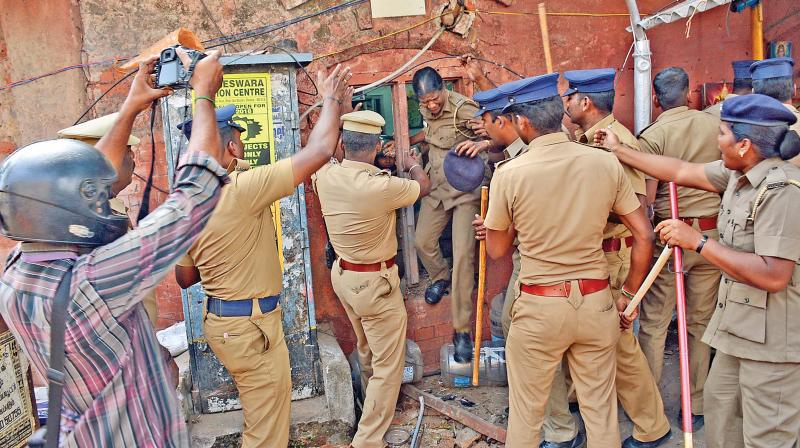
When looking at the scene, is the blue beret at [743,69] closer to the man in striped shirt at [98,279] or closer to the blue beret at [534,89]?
the blue beret at [534,89]

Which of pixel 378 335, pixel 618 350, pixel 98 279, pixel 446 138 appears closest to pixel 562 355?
pixel 618 350

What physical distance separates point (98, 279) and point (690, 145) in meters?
4.13

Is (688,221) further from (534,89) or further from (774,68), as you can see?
(534,89)

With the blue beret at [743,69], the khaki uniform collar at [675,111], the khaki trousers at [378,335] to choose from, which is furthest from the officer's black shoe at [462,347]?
the blue beret at [743,69]

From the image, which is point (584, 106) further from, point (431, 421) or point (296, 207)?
point (431, 421)

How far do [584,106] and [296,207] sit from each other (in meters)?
2.32

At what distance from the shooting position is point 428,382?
18.8 feet

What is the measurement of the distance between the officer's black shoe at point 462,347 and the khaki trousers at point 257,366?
1.93 metres

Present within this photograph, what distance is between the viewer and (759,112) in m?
3.09

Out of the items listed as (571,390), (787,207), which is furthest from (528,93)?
(571,390)

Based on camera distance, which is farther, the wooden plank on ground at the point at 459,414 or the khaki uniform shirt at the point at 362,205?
the wooden plank on ground at the point at 459,414

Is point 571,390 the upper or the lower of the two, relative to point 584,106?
lower

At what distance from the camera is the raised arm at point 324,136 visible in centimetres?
287

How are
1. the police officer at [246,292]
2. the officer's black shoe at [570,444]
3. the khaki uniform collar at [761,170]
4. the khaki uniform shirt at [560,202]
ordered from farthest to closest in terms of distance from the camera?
the officer's black shoe at [570,444]
the police officer at [246,292]
the khaki uniform shirt at [560,202]
the khaki uniform collar at [761,170]
